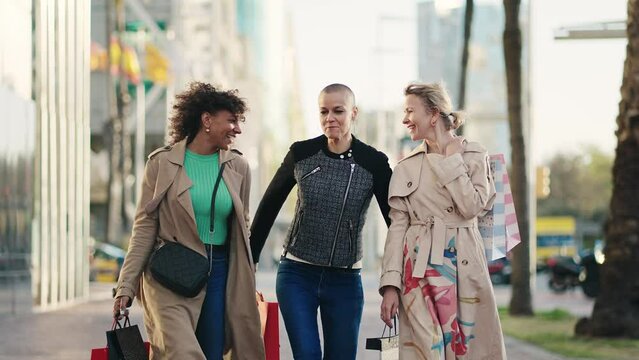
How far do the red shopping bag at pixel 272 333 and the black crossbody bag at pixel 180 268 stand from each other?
1.86 feet

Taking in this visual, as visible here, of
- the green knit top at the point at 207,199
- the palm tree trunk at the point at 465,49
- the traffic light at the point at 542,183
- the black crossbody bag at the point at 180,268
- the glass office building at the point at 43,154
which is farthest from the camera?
the traffic light at the point at 542,183

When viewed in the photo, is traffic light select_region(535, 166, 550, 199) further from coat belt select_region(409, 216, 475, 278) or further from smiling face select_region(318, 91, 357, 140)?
coat belt select_region(409, 216, 475, 278)

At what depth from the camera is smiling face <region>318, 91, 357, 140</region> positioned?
6.42 m

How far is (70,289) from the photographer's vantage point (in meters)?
22.1

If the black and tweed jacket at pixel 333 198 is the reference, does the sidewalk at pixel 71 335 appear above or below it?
below

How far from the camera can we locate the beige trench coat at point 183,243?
6191 mm

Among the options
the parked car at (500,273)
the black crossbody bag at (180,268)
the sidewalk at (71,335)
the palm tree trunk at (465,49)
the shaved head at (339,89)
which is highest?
the palm tree trunk at (465,49)

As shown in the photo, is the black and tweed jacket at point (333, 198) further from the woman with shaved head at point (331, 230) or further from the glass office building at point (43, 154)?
the glass office building at point (43, 154)

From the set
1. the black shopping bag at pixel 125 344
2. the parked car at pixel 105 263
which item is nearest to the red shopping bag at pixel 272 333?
the black shopping bag at pixel 125 344

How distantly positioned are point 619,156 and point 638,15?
1.50 meters

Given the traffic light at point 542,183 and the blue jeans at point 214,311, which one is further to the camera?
the traffic light at point 542,183

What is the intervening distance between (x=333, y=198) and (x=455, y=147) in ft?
2.54

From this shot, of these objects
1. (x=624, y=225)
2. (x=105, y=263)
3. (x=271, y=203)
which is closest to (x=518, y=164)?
(x=624, y=225)

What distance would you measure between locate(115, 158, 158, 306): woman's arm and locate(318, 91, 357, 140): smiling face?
88cm
